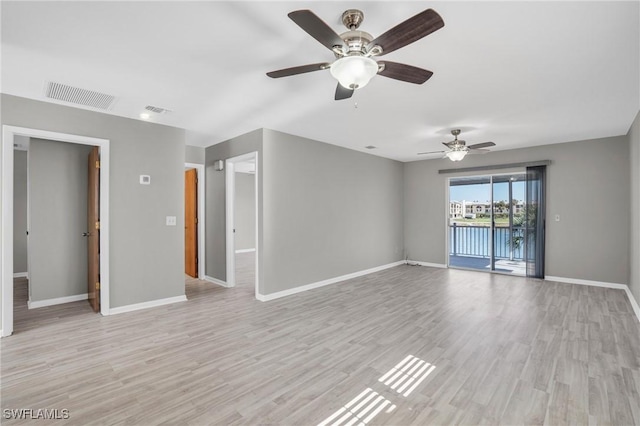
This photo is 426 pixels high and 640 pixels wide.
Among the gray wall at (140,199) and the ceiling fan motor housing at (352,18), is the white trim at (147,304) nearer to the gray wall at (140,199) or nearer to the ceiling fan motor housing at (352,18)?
the gray wall at (140,199)

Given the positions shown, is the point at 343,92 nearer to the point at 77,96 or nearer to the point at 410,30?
the point at 410,30

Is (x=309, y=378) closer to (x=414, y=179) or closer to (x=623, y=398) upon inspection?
(x=623, y=398)

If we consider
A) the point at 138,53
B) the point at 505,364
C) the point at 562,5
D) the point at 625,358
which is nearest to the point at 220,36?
the point at 138,53

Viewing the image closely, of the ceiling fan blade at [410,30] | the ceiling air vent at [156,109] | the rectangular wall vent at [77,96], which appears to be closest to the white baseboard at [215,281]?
the ceiling air vent at [156,109]

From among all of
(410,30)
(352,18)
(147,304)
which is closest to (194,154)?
(147,304)

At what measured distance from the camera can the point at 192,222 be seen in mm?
5969

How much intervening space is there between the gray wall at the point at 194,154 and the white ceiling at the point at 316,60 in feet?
5.07

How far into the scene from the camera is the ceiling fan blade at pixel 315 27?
58.5 inches

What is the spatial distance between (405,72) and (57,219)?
200 inches

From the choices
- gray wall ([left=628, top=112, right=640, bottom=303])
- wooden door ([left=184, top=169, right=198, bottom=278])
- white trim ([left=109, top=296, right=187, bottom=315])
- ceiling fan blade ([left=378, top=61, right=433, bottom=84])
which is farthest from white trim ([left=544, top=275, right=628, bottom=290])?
wooden door ([left=184, top=169, right=198, bottom=278])

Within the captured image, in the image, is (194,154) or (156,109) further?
(194,154)

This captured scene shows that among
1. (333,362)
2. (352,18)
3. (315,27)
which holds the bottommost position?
(333,362)

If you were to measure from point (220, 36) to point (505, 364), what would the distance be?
356cm

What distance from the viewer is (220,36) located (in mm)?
2143
